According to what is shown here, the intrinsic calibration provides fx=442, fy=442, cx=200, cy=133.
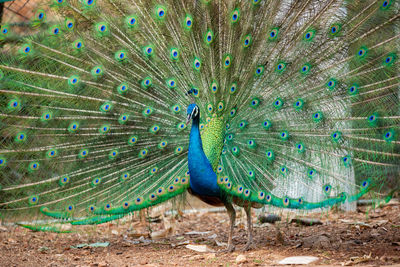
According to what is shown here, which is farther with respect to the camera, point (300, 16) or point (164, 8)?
point (164, 8)

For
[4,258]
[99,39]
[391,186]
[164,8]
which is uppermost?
[164,8]

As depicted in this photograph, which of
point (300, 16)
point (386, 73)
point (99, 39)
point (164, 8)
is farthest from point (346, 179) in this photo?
point (99, 39)

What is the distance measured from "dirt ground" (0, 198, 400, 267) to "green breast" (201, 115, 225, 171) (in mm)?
897

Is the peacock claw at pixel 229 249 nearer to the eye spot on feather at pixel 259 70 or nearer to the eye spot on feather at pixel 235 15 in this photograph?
the eye spot on feather at pixel 259 70

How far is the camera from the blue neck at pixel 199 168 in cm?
439

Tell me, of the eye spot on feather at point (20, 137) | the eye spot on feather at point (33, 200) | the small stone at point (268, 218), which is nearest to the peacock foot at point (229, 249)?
the small stone at point (268, 218)

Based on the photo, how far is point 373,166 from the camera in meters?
3.97

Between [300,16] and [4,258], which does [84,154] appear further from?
[300,16]

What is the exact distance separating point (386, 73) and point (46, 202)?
3752 mm

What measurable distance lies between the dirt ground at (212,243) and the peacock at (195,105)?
1.32 ft

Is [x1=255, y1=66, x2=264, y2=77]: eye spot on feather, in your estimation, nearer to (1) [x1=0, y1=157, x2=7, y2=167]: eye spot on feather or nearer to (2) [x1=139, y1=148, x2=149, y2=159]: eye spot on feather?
(2) [x1=139, y1=148, x2=149, y2=159]: eye spot on feather

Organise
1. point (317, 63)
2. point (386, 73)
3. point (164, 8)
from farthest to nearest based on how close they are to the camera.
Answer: point (164, 8), point (317, 63), point (386, 73)

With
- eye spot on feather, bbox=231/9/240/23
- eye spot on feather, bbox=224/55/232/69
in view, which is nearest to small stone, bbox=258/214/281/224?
eye spot on feather, bbox=224/55/232/69

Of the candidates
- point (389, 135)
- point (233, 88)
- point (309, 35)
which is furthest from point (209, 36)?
point (389, 135)
